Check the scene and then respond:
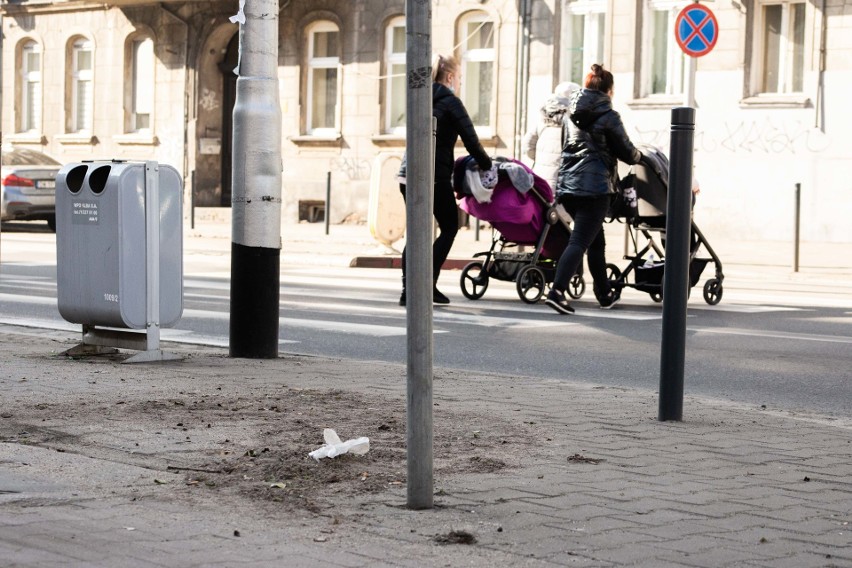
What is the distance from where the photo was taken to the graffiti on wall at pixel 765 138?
2292 centimetres

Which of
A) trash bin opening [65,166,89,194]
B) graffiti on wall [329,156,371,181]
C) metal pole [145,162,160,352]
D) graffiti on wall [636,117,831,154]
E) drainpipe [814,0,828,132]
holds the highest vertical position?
drainpipe [814,0,828,132]

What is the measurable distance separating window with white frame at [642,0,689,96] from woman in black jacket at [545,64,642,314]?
12.6m

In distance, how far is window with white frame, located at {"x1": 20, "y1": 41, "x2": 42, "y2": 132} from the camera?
36.8 meters

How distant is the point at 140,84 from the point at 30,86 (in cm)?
420

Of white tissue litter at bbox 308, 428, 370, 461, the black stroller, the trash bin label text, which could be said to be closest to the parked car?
the black stroller

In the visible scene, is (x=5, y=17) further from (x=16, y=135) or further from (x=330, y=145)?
(x=330, y=145)

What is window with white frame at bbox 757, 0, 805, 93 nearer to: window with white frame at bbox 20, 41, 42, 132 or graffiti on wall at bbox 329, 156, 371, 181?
graffiti on wall at bbox 329, 156, 371, 181

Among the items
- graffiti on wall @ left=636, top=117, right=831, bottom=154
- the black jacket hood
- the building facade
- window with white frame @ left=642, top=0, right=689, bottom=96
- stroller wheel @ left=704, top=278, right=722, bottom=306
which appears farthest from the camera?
window with white frame @ left=642, top=0, right=689, bottom=96

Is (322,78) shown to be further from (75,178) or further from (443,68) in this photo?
(75,178)

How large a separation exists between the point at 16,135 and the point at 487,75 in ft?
47.3

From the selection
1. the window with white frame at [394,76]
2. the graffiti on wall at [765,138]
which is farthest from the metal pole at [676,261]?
the window with white frame at [394,76]

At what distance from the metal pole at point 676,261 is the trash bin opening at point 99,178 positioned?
3534 millimetres

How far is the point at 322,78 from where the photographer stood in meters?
30.7

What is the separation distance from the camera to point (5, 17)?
3722cm
